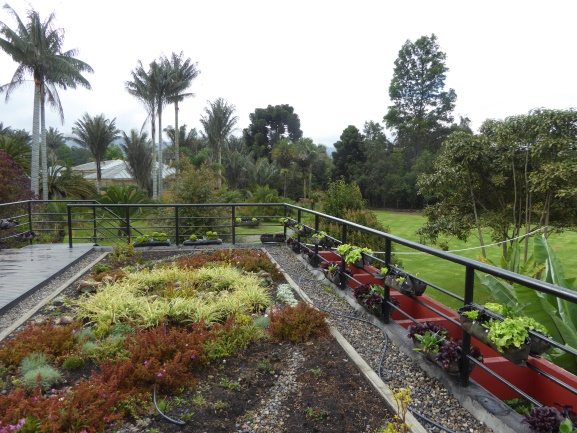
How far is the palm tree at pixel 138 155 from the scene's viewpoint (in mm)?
34625

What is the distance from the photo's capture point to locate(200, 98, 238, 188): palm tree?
35500mm

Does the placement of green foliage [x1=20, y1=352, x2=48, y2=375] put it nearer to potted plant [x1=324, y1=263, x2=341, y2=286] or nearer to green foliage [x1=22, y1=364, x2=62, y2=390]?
green foliage [x1=22, y1=364, x2=62, y2=390]

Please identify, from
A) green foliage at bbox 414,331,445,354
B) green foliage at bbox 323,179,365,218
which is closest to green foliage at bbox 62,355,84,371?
green foliage at bbox 414,331,445,354

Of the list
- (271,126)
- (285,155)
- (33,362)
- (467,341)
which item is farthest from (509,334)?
(271,126)

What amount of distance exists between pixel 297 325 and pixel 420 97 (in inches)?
1511

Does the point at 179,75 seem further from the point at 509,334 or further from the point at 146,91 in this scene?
the point at 509,334

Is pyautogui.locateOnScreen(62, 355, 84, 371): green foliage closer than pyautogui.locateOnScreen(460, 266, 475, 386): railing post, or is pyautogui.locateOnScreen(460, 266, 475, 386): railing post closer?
pyautogui.locateOnScreen(460, 266, 475, 386): railing post

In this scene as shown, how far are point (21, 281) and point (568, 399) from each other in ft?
21.0

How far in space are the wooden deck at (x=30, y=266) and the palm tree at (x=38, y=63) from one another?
13.6 metres

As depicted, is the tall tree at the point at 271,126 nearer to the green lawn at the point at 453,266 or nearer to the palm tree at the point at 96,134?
the palm tree at the point at 96,134

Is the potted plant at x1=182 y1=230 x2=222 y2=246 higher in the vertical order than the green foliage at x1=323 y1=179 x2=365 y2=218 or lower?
lower

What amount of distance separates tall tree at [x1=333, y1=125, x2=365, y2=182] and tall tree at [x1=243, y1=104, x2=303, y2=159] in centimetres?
1242

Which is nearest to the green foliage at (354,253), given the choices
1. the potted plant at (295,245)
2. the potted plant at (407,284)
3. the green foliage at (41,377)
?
the potted plant at (407,284)

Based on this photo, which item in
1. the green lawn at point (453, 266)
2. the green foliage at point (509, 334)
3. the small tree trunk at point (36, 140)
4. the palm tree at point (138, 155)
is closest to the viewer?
the green foliage at point (509, 334)
